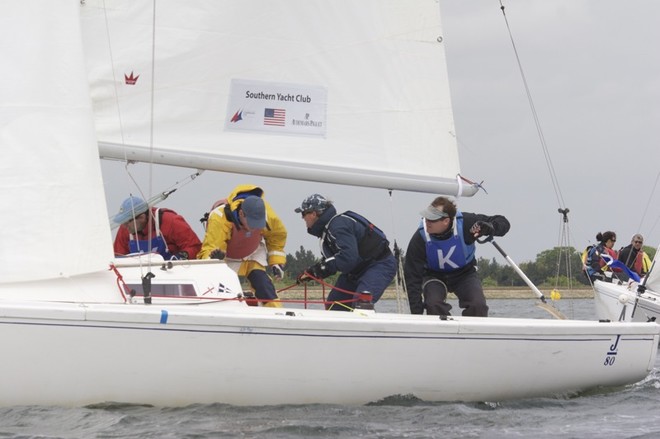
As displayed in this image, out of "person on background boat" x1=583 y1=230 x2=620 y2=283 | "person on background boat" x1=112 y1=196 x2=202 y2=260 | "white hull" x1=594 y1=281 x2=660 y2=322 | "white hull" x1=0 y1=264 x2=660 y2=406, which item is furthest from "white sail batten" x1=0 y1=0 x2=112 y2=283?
"person on background boat" x1=583 y1=230 x2=620 y2=283

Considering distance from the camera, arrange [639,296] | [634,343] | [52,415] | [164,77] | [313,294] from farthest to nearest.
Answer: [313,294], [639,296], [634,343], [164,77], [52,415]

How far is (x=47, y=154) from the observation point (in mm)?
7227

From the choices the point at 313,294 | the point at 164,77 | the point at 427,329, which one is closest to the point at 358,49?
the point at 164,77

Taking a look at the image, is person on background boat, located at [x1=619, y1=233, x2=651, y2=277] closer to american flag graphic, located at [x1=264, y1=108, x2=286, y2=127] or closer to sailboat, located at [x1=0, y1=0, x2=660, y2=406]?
sailboat, located at [x1=0, y1=0, x2=660, y2=406]

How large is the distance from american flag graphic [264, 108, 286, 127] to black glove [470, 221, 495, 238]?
1.70 meters

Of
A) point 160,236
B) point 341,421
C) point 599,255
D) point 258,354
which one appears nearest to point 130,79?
point 160,236

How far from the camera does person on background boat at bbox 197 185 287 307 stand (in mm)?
8641

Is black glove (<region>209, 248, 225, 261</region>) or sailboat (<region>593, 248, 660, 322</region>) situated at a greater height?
black glove (<region>209, 248, 225, 261</region>)

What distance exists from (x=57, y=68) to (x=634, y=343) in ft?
15.2

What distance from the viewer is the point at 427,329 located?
767 centimetres

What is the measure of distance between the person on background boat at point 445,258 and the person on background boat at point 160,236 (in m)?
1.73

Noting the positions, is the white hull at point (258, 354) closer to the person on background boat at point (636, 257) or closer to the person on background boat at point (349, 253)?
the person on background boat at point (349, 253)

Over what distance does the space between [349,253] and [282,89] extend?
1.29 metres

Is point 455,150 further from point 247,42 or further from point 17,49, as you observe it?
point 17,49
